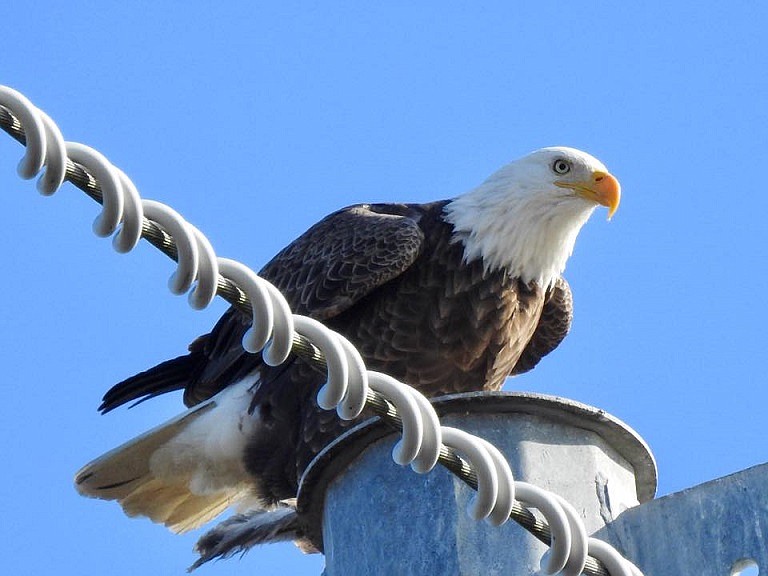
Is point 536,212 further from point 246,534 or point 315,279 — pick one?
point 246,534

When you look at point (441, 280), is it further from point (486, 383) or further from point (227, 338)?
point (227, 338)

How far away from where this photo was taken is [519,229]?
726 centimetres

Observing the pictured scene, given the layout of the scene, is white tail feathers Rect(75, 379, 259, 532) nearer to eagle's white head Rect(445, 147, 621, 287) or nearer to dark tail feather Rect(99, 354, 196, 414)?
dark tail feather Rect(99, 354, 196, 414)

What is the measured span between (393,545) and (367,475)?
0.32 metres

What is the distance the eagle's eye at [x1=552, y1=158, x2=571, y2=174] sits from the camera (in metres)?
7.32

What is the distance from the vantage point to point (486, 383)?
7141 millimetres

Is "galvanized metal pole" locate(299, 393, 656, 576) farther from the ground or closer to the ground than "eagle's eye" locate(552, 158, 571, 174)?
closer to the ground

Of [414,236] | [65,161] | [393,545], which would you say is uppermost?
[414,236]

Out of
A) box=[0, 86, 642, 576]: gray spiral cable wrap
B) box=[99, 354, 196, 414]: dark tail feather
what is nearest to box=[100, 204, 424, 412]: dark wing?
box=[99, 354, 196, 414]: dark tail feather

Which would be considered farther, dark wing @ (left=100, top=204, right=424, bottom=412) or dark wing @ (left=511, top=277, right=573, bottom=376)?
dark wing @ (left=511, top=277, right=573, bottom=376)

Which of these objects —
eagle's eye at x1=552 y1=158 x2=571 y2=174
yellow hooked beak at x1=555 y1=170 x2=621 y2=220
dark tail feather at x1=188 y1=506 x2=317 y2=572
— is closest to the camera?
dark tail feather at x1=188 y1=506 x2=317 y2=572

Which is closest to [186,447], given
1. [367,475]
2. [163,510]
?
[163,510]

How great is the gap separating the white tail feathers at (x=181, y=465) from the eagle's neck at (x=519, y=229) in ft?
3.62

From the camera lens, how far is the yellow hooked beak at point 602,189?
7129mm
